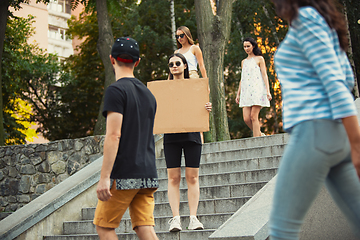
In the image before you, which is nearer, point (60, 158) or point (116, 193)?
point (116, 193)

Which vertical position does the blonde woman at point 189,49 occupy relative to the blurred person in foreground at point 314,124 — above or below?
above

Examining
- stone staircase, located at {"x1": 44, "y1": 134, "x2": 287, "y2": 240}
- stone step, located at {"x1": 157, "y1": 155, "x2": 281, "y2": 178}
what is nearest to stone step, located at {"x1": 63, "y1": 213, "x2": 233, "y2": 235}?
stone staircase, located at {"x1": 44, "y1": 134, "x2": 287, "y2": 240}

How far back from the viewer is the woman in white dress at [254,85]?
8.26m

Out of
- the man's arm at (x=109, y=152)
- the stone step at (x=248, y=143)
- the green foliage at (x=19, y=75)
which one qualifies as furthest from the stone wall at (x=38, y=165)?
the man's arm at (x=109, y=152)

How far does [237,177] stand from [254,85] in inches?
94.5

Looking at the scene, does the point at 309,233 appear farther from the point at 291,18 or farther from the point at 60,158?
the point at 60,158

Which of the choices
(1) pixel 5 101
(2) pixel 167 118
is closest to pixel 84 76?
(1) pixel 5 101

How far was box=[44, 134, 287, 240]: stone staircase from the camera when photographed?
18.1ft

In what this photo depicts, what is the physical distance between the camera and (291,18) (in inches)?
79.4

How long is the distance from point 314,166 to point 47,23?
150 ft

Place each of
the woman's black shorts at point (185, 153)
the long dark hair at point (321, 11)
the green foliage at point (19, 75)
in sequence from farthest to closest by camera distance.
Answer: the green foliage at point (19, 75) → the woman's black shorts at point (185, 153) → the long dark hair at point (321, 11)

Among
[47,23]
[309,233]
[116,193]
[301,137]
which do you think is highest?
[47,23]

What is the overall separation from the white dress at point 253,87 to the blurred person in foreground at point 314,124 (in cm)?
624

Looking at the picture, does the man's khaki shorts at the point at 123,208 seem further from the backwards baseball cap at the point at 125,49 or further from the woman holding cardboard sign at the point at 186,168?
the woman holding cardboard sign at the point at 186,168
